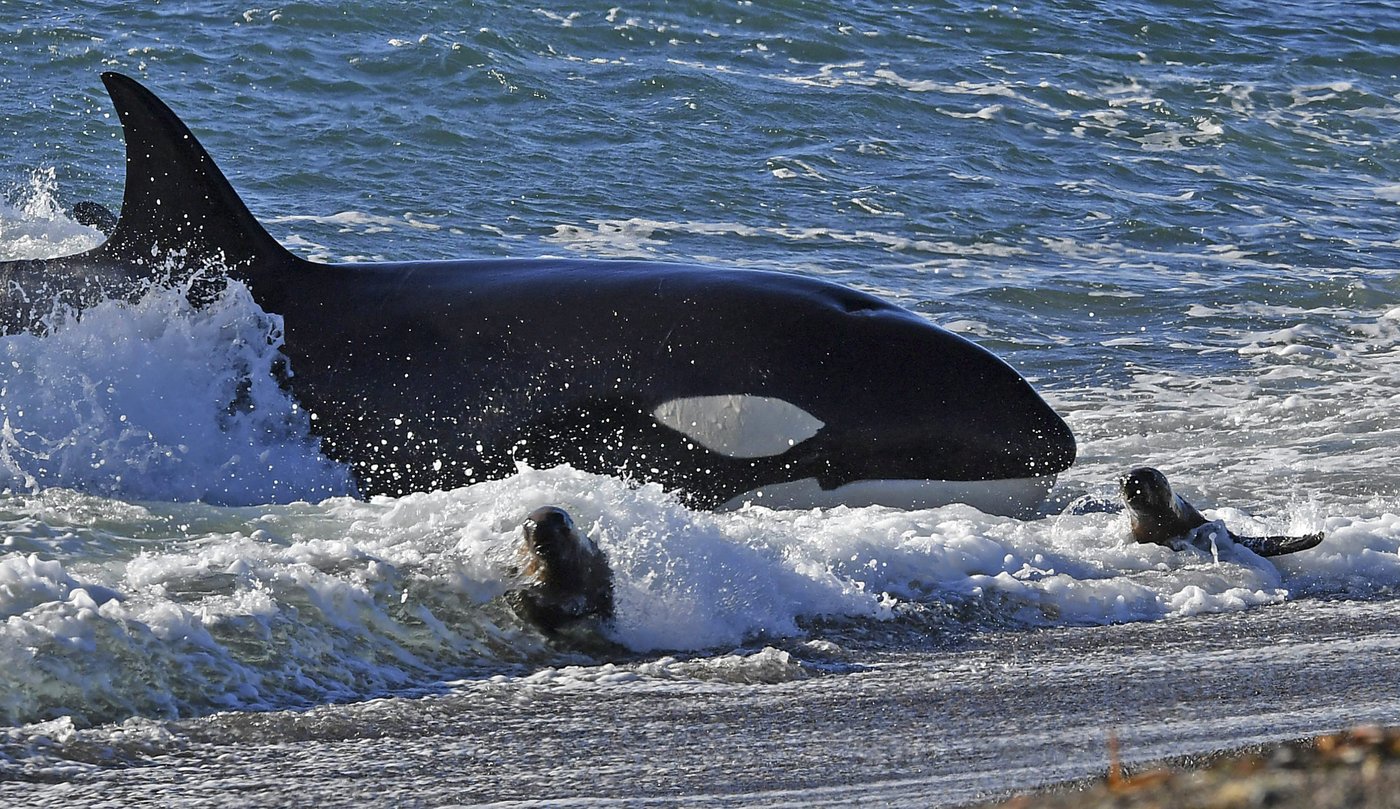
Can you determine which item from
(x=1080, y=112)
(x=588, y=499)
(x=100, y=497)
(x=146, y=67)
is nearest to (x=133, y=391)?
(x=100, y=497)

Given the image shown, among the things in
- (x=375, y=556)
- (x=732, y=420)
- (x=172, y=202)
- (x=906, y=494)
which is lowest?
(x=906, y=494)

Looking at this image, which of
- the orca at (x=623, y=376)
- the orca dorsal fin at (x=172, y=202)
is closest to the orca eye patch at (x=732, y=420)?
the orca at (x=623, y=376)

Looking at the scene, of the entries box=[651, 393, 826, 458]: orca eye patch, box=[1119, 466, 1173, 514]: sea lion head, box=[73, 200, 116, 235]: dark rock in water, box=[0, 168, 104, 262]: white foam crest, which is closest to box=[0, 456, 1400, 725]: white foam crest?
box=[1119, 466, 1173, 514]: sea lion head

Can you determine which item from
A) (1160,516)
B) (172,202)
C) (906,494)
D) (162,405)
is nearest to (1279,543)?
(1160,516)

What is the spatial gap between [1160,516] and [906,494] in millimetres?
1146

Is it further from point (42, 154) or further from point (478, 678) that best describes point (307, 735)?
point (42, 154)

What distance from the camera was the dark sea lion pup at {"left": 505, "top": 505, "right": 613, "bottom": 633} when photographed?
20.2 ft

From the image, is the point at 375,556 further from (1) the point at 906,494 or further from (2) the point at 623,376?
(1) the point at 906,494

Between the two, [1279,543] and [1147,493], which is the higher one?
[1147,493]

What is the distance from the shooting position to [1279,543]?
746 cm

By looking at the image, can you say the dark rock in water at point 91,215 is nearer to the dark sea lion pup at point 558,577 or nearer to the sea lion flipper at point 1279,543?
the dark sea lion pup at point 558,577

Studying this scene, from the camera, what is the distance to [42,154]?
16.6 meters

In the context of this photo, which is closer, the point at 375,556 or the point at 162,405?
the point at 375,556

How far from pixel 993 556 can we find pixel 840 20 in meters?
17.0
